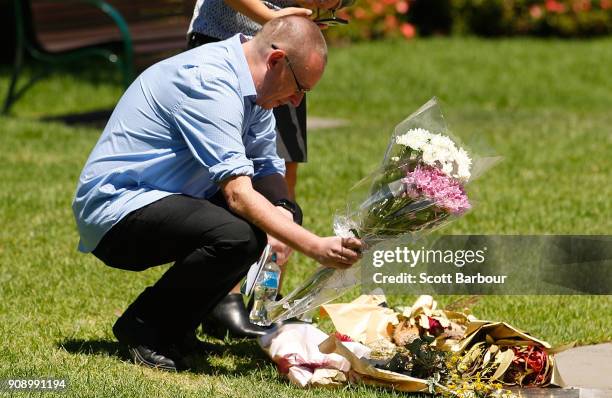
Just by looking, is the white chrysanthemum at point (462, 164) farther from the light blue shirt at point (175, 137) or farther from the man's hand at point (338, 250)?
the light blue shirt at point (175, 137)

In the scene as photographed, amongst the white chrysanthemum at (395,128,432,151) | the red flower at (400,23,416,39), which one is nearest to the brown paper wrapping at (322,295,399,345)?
the white chrysanthemum at (395,128,432,151)

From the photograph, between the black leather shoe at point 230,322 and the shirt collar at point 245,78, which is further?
the black leather shoe at point 230,322

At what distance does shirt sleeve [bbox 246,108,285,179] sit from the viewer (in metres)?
4.02

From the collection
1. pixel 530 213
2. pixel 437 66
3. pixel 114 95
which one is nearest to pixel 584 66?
pixel 437 66

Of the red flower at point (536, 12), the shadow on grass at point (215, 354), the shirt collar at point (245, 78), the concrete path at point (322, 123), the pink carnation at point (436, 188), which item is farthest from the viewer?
the red flower at point (536, 12)

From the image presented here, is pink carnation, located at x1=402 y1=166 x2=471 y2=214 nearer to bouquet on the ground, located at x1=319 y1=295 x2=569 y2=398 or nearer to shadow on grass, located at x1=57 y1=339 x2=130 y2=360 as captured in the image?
bouquet on the ground, located at x1=319 y1=295 x2=569 y2=398

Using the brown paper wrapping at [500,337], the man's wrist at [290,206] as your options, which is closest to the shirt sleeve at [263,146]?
the man's wrist at [290,206]

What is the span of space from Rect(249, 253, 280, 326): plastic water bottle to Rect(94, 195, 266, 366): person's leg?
74mm

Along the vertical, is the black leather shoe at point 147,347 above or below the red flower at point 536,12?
above

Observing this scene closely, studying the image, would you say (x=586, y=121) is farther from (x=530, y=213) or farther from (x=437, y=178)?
(x=437, y=178)

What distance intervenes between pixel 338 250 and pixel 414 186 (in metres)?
0.31

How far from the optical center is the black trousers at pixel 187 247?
381cm

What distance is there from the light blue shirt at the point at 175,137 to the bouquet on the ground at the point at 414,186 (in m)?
0.39

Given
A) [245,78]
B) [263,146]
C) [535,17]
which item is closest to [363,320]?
[263,146]
